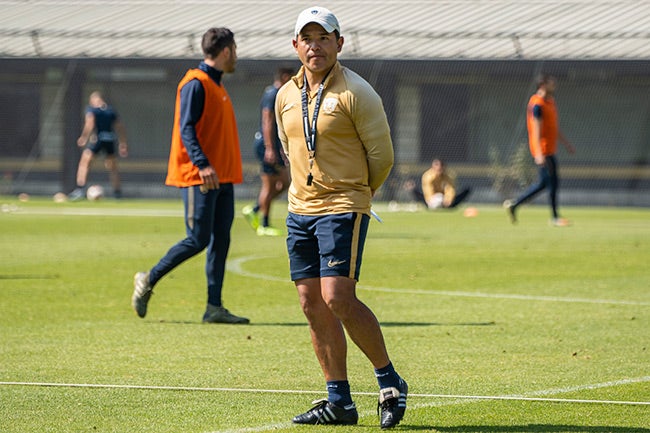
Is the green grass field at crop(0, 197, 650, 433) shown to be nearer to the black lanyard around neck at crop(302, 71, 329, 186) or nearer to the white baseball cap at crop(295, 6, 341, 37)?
the black lanyard around neck at crop(302, 71, 329, 186)

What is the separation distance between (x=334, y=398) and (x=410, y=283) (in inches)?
266

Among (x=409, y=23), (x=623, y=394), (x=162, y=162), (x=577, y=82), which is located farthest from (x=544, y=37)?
(x=623, y=394)

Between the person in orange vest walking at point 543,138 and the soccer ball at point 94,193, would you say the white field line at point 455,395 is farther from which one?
the soccer ball at point 94,193

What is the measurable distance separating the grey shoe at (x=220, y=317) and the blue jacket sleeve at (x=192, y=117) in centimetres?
110

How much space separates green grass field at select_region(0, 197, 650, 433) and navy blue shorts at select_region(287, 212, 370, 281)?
0.72 m

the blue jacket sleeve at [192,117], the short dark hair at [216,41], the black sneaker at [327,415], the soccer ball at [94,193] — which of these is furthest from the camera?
the soccer ball at [94,193]

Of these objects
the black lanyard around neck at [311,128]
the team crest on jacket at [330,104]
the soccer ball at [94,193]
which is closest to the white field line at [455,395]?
the black lanyard around neck at [311,128]

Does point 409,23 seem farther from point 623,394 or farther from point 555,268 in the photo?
point 623,394

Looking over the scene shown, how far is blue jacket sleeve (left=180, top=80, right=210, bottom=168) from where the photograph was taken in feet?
32.0

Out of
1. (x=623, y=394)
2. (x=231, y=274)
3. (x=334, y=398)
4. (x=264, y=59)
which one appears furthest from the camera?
(x=264, y=59)

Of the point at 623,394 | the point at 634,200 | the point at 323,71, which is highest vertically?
the point at 323,71

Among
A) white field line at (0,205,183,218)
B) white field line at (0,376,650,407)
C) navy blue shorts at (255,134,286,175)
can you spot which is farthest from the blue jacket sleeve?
white field line at (0,205,183,218)

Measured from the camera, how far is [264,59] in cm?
3538

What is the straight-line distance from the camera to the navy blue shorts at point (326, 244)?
6199 millimetres
